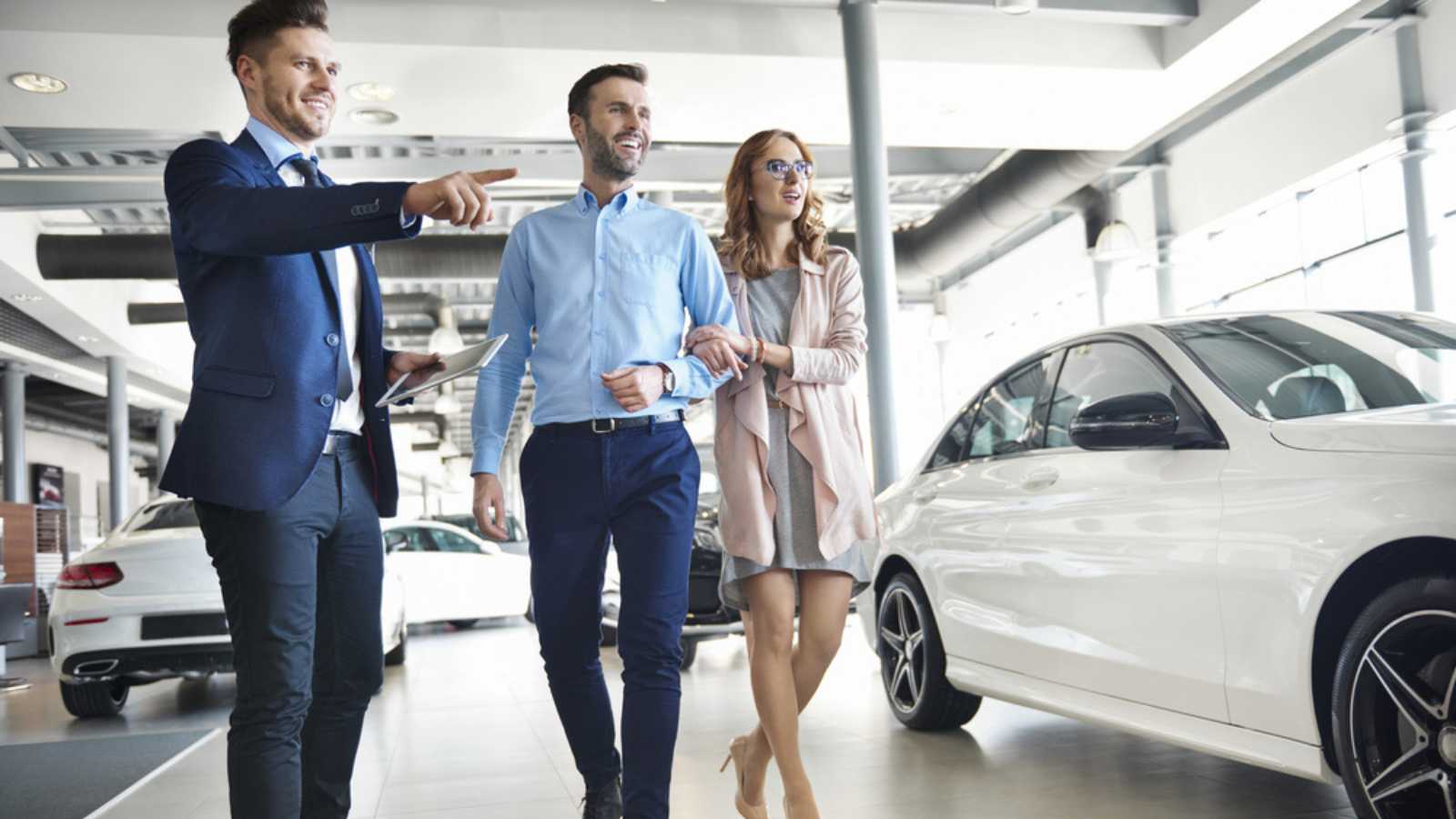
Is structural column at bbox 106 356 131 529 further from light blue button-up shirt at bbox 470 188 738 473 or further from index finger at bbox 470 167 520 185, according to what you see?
index finger at bbox 470 167 520 185

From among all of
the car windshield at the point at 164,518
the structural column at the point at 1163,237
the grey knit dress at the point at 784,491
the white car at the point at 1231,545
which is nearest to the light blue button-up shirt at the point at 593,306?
the grey knit dress at the point at 784,491

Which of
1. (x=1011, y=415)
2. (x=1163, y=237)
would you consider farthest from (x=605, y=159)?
(x=1163, y=237)

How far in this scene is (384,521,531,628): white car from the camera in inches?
492

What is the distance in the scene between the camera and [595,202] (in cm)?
301

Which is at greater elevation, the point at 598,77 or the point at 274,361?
the point at 598,77

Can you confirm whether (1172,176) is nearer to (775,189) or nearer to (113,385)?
(775,189)

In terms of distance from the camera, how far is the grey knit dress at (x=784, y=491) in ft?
10.5

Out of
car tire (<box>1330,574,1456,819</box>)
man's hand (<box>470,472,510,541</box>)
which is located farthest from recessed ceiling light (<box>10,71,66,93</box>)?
car tire (<box>1330,574,1456,819</box>)

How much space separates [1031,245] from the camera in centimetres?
1641

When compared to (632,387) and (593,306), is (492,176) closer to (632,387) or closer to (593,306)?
(632,387)

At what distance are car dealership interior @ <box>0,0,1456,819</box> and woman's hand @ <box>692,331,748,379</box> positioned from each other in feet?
0.07

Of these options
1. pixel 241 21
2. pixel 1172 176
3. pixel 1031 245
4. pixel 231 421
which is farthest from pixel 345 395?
pixel 1031 245

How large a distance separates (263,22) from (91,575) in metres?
5.35

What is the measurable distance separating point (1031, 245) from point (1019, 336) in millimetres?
1520
